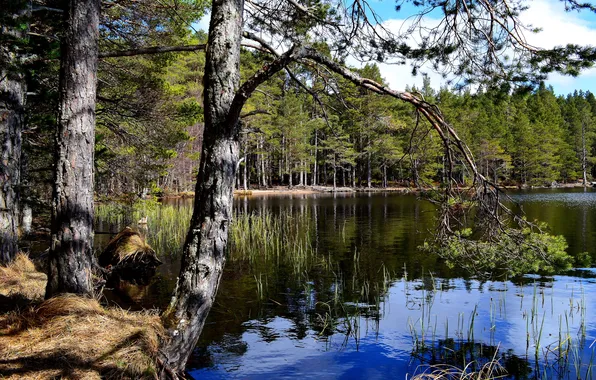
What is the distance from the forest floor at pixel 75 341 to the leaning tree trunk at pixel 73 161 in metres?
0.35

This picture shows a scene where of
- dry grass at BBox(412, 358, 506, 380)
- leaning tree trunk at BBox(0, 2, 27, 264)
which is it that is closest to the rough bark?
leaning tree trunk at BBox(0, 2, 27, 264)

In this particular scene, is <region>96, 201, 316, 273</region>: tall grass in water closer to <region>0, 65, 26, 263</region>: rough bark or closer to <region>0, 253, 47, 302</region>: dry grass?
<region>0, 253, 47, 302</region>: dry grass

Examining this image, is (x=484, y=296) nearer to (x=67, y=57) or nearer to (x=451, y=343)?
(x=451, y=343)

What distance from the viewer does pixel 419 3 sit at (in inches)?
226

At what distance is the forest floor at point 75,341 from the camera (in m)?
3.50

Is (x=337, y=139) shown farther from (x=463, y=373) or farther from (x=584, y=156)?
(x=584, y=156)

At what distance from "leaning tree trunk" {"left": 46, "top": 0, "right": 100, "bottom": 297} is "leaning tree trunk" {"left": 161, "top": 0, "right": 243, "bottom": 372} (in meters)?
1.65

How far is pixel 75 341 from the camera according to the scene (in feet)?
12.7

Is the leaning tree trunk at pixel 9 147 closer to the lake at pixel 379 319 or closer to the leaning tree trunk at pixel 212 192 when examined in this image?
the lake at pixel 379 319

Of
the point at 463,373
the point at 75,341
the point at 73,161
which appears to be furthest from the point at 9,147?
the point at 463,373

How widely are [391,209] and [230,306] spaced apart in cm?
2119

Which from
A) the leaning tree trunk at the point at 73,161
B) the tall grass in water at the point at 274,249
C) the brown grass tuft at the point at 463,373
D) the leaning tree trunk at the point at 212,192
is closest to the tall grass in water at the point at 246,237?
the tall grass in water at the point at 274,249

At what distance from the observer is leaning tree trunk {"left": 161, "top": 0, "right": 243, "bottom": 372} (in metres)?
3.70

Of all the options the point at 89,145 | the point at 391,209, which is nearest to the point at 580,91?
the point at 391,209
